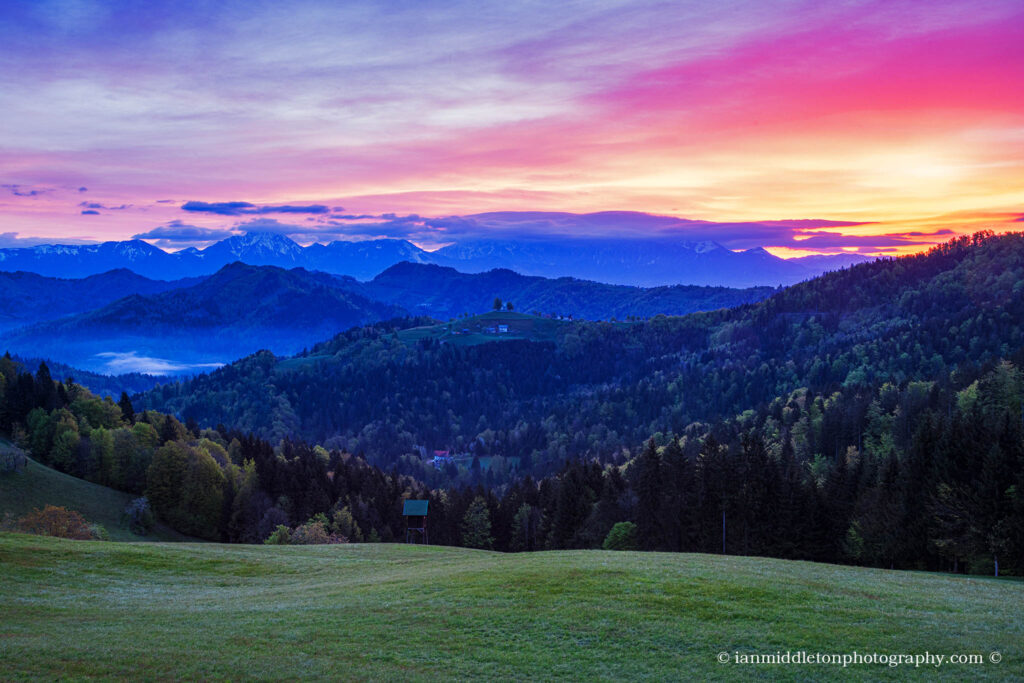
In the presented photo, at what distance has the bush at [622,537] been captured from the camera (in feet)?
273

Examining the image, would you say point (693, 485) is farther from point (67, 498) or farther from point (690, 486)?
point (67, 498)

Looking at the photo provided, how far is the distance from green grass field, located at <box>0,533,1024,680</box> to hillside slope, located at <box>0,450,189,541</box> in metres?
50.7


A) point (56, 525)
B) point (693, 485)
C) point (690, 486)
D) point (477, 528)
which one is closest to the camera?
point (56, 525)

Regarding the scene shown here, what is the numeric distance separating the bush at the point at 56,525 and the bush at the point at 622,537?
56222mm

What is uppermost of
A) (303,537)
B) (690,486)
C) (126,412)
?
(126,412)

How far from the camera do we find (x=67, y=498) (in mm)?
92938

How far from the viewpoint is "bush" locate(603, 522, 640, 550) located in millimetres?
83125

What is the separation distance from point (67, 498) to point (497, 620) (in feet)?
285

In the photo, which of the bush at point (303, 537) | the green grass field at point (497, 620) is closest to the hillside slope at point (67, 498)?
the bush at point (303, 537)

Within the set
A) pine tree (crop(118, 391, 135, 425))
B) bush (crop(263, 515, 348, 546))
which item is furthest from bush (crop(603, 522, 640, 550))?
pine tree (crop(118, 391, 135, 425))

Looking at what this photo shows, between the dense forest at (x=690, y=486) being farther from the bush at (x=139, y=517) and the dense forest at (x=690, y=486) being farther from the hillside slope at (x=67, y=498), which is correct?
the bush at (x=139, y=517)

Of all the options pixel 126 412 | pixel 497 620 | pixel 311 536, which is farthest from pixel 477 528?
pixel 497 620

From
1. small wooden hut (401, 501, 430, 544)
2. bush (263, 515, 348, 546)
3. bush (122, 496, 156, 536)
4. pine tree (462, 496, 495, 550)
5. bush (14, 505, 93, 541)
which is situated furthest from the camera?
pine tree (462, 496, 495, 550)

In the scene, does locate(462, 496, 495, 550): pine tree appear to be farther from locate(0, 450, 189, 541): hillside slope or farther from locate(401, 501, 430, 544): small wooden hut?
locate(0, 450, 189, 541): hillside slope
